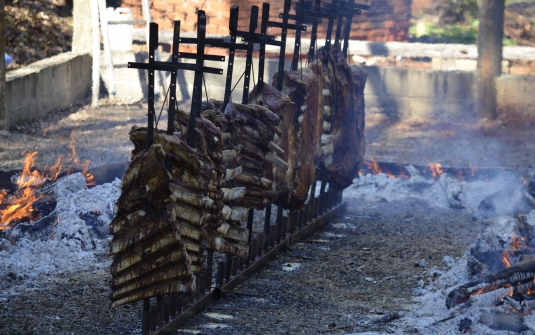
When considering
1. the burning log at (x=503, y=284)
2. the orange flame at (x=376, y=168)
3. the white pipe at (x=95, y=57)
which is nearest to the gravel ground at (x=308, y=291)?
the burning log at (x=503, y=284)

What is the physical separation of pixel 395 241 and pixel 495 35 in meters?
7.03

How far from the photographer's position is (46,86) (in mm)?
13016

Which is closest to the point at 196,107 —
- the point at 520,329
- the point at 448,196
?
the point at 520,329

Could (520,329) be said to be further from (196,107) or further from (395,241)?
(395,241)

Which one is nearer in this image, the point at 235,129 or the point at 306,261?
the point at 235,129

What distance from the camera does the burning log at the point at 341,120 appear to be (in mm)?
7805

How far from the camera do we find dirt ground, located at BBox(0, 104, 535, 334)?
5.40 metres

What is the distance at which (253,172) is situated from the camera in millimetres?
6012

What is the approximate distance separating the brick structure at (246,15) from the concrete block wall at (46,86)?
7.06 ft

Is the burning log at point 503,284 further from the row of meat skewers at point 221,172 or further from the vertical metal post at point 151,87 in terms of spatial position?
the vertical metal post at point 151,87

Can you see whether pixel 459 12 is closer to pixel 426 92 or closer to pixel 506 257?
pixel 426 92

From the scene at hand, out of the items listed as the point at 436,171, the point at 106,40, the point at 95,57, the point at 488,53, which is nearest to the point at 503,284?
the point at 436,171

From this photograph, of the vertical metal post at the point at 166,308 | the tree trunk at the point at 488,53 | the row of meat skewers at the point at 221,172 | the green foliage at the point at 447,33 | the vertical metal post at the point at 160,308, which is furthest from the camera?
the green foliage at the point at 447,33

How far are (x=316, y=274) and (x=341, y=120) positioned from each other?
1974mm
